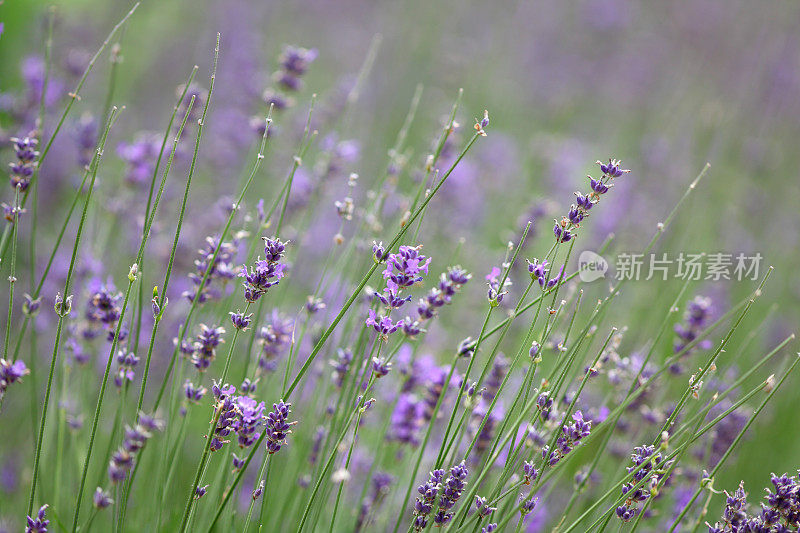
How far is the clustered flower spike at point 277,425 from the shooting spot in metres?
1.01

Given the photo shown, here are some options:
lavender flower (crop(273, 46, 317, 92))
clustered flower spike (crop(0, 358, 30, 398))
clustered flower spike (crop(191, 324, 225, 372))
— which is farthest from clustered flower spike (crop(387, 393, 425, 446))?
lavender flower (crop(273, 46, 317, 92))

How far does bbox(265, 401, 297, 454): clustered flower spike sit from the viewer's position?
1008mm

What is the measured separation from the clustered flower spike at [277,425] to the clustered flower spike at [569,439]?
0.42 metres

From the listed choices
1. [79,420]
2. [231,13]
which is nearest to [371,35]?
[231,13]

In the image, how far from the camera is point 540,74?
243 inches

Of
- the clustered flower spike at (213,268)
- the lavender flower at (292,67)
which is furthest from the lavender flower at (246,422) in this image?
the lavender flower at (292,67)

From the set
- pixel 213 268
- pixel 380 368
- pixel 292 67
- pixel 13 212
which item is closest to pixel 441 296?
pixel 380 368

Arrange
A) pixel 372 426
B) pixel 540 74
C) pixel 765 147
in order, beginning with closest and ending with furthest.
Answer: pixel 372 426, pixel 765 147, pixel 540 74

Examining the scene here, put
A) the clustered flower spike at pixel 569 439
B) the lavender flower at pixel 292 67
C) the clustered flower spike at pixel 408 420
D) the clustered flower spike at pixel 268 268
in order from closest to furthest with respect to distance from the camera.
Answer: the clustered flower spike at pixel 268 268 → the clustered flower spike at pixel 569 439 → the clustered flower spike at pixel 408 420 → the lavender flower at pixel 292 67

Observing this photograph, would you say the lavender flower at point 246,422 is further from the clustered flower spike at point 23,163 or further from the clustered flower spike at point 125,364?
the clustered flower spike at point 23,163

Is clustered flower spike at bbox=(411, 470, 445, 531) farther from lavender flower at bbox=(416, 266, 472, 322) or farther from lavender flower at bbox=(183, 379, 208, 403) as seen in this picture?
lavender flower at bbox=(183, 379, 208, 403)

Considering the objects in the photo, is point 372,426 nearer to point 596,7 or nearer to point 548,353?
point 548,353

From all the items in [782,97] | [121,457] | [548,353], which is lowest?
[121,457]

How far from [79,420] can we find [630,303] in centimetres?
252
